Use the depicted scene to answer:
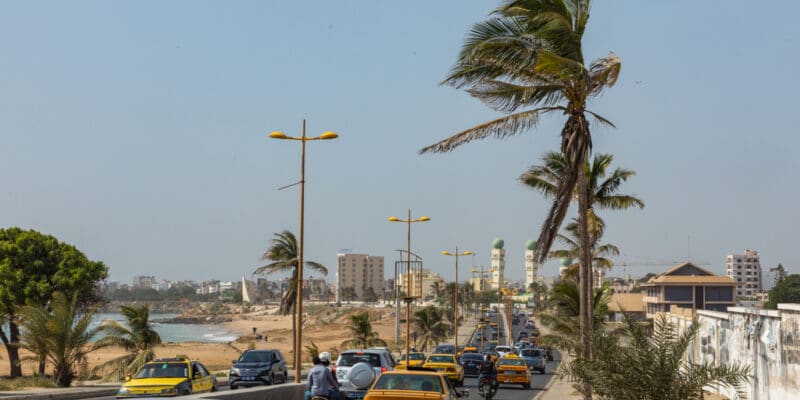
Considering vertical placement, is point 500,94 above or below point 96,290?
above

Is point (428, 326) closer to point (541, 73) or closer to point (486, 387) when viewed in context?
point (486, 387)

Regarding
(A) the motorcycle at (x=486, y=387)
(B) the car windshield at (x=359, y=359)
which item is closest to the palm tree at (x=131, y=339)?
(B) the car windshield at (x=359, y=359)

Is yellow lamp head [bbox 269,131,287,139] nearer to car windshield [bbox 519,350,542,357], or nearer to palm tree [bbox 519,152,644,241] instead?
palm tree [bbox 519,152,644,241]

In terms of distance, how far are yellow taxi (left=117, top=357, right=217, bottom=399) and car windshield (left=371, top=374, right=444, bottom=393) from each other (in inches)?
305

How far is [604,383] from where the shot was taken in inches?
510

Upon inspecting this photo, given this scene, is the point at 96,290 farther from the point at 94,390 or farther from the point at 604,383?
the point at 604,383

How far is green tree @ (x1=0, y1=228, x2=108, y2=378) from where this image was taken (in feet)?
168

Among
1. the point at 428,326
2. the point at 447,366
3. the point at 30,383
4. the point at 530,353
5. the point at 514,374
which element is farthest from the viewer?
the point at 428,326

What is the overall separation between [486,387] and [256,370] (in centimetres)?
853

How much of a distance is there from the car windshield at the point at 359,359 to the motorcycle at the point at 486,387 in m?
5.91

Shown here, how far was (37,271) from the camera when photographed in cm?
5303

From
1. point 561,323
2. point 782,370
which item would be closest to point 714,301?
point 561,323

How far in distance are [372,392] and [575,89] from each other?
835cm

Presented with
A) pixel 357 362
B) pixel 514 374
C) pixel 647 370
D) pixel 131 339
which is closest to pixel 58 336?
pixel 131 339
